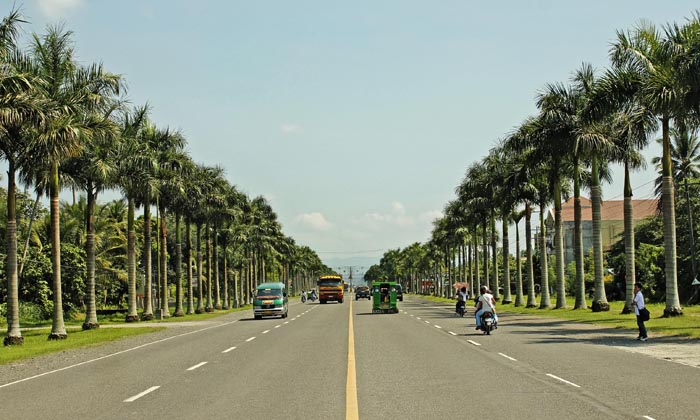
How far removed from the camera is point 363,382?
1487 centimetres

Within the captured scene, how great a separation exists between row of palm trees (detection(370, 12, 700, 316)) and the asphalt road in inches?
382

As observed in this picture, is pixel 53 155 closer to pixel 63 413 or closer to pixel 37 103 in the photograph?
pixel 37 103

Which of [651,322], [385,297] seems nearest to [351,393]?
[651,322]

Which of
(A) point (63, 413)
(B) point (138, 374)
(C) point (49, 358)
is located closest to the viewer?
(A) point (63, 413)

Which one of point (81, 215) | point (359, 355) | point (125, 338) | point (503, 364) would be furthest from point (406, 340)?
point (81, 215)

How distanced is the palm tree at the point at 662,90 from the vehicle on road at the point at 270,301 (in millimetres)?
23956

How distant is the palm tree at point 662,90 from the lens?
29469 mm

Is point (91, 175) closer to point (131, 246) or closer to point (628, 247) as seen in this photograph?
point (131, 246)

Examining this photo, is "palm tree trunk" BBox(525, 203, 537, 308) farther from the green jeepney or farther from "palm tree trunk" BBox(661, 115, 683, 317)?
"palm tree trunk" BBox(661, 115, 683, 317)

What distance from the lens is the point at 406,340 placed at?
87.0 ft

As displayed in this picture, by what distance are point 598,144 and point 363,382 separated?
30.3 meters

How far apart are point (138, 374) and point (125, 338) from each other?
54.7 ft

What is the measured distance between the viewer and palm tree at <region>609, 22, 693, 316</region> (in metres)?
29.5

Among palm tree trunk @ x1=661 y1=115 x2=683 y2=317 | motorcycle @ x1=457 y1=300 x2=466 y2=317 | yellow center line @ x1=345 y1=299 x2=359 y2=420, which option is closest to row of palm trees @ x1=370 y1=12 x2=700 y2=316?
palm tree trunk @ x1=661 y1=115 x2=683 y2=317
